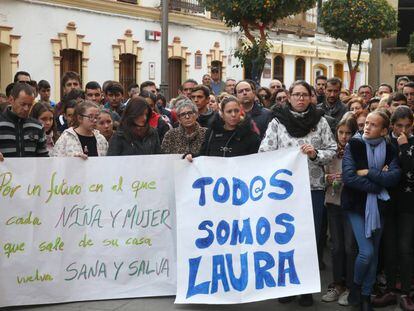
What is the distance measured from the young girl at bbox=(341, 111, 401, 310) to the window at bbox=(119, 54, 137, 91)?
1426 centimetres

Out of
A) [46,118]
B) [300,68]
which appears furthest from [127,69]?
[46,118]

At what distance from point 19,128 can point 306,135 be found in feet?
8.01

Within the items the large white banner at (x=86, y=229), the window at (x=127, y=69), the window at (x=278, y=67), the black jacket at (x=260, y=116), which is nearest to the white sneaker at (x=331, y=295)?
the large white banner at (x=86, y=229)

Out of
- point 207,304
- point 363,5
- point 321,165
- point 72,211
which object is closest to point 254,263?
point 207,304

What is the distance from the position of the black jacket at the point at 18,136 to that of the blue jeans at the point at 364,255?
109 inches

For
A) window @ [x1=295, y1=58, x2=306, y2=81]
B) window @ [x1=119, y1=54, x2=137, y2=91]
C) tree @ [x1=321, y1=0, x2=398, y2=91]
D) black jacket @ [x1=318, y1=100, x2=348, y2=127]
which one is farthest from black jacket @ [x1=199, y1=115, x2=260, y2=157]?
window @ [x1=295, y1=58, x2=306, y2=81]

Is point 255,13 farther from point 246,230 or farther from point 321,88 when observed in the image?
point 246,230

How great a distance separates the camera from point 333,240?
239 inches

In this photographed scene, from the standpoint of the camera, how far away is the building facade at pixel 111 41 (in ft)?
51.4

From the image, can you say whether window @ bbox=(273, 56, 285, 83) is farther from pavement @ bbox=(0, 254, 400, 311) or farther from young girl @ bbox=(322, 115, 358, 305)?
pavement @ bbox=(0, 254, 400, 311)

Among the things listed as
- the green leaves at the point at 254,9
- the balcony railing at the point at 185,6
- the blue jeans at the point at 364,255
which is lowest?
the blue jeans at the point at 364,255

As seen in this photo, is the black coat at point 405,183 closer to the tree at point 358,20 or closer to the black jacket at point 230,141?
the black jacket at point 230,141

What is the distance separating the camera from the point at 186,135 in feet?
21.2

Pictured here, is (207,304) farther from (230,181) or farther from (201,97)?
(201,97)
